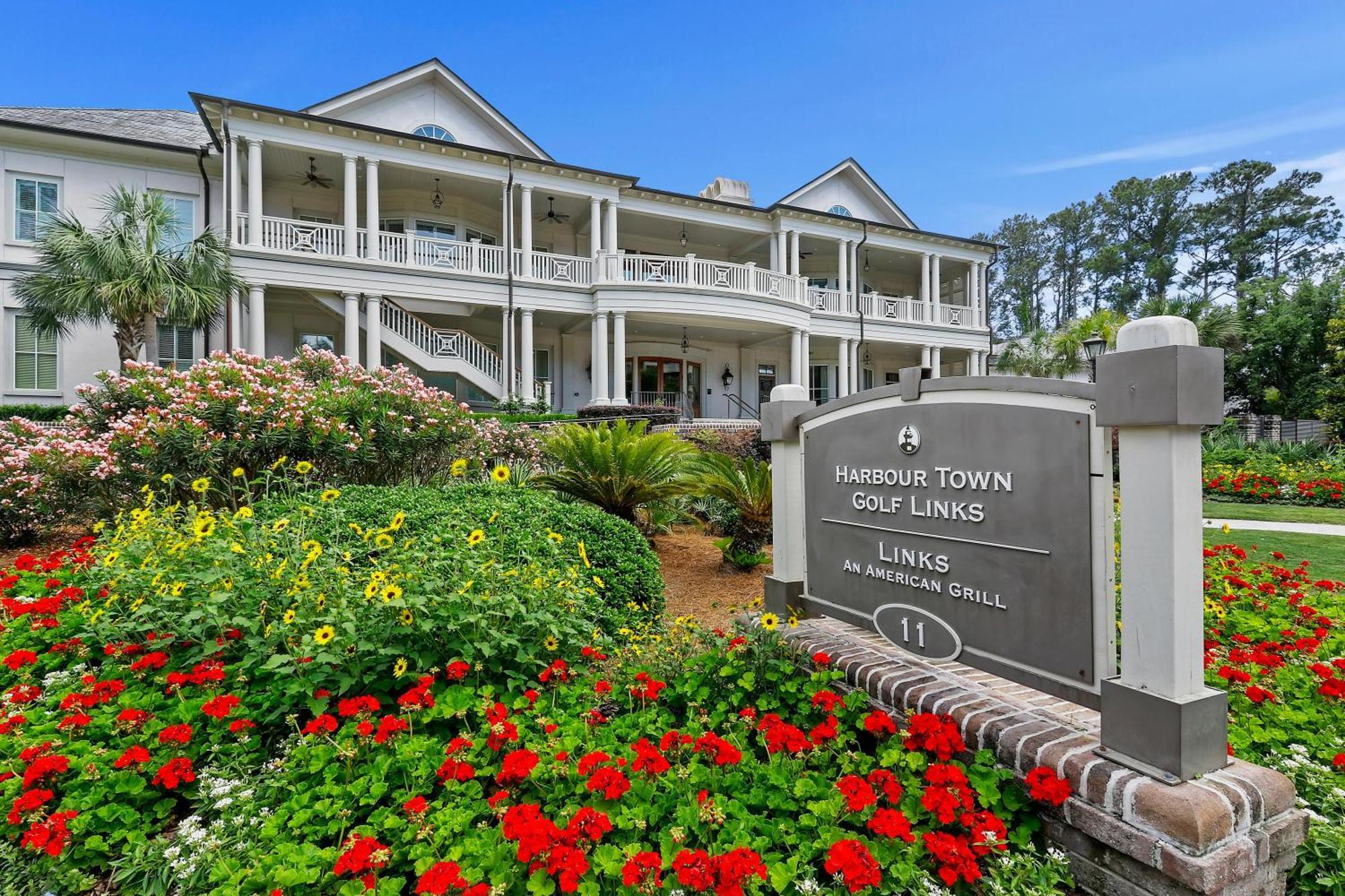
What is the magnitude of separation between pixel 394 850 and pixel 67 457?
7.57 m

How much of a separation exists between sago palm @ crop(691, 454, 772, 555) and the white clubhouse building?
10.6m

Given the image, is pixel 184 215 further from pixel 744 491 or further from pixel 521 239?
pixel 744 491

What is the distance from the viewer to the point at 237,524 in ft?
13.6

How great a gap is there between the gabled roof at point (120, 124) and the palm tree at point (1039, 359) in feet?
86.4

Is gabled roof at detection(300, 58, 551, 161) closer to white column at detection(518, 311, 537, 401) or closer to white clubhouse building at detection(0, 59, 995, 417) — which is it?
white clubhouse building at detection(0, 59, 995, 417)

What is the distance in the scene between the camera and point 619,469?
7.29 metres

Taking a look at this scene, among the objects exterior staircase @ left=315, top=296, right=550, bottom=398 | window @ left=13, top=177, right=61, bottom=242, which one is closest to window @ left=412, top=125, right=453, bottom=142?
exterior staircase @ left=315, top=296, right=550, bottom=398

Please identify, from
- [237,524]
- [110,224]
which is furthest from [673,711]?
[110,224]

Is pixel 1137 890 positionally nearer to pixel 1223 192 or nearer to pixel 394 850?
pixel 394 850

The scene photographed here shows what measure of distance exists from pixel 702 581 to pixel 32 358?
18.3m

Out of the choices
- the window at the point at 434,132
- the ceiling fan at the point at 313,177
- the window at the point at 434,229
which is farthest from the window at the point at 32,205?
the window at the point at 434,132

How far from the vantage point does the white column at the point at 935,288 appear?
2406cm

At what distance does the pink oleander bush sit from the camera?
657cm

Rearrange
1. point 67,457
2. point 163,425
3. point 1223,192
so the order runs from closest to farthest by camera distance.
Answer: point 163,425, point 67,457, point 1223,192
